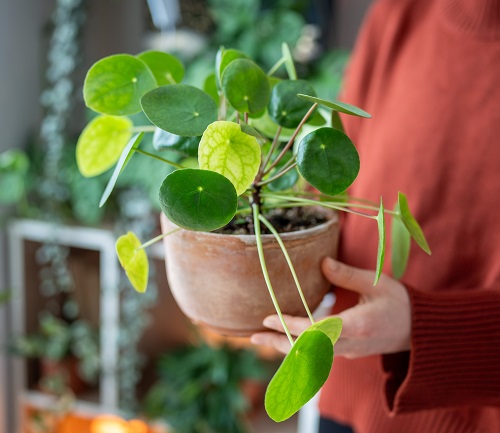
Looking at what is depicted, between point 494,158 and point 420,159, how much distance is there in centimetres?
10

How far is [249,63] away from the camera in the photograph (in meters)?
0.54

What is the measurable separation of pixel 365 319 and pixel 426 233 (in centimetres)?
29

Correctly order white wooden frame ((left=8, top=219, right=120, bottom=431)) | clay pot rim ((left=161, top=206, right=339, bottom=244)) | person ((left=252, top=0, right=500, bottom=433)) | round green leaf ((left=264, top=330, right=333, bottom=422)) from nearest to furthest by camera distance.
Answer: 1. round green leaf ((left=264, top=330, right=333, bottom=422))
2. clay pot rim ((left=161, top=206, right=339, bottom=244))
3. person ((left=252, top=0, right=500, bottom=433))
4. white wooden frame ((left=8, top=219, right=120, bottom=431))

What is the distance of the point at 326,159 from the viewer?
50 centimetres

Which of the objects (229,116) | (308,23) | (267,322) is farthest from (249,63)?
(308,23)

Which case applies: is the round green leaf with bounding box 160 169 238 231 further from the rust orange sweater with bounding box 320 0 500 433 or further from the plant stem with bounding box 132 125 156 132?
the rust orange sweater with bounding box 320 0 500 433

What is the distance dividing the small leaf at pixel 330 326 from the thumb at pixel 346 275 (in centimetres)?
13

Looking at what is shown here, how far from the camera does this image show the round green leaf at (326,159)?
0.50 meters

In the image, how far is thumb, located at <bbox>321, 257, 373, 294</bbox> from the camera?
0.63 meters

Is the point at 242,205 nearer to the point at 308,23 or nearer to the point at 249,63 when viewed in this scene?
the point at 249,63

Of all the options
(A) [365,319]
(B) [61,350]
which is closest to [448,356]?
(A) [365,319]

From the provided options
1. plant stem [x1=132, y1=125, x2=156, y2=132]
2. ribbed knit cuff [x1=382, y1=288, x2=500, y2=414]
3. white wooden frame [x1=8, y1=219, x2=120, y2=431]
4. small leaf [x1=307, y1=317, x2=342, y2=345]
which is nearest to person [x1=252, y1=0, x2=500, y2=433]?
ribbed knit cuff [x1=382, y1=288, x2=500, y2=414]

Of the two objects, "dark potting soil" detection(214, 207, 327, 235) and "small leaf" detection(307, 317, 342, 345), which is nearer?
"small leaf" detection(307, 317, 342, 345)

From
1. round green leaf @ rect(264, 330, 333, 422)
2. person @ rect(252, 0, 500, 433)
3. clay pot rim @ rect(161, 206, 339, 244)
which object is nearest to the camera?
round green leaf @ rect(264, 330, 333, 422)
